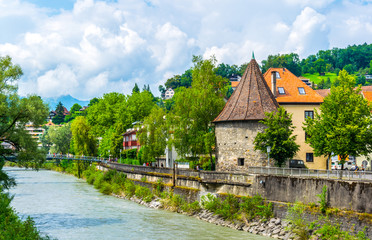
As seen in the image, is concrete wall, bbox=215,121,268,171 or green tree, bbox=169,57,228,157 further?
green tree, bbox=169,57,228,157

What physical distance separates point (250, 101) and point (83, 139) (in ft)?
159

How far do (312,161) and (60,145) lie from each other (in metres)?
75.2

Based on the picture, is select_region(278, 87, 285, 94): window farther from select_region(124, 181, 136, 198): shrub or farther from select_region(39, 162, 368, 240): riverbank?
select_region(124, 181, 136, 198): shrub

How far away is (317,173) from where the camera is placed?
2283 cm

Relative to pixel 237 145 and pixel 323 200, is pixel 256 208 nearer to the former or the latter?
pixel 323 200

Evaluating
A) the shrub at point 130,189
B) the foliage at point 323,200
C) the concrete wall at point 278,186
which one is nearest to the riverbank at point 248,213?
A: the foliage at point 323,200

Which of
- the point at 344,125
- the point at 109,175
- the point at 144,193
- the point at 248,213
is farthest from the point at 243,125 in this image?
the point at 109,175

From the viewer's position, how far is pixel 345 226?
1969 centimetres

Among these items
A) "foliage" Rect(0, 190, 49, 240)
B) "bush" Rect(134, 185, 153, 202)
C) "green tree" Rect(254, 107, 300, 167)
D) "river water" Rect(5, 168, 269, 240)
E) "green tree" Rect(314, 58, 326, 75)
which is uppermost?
"green tree" Rect(314, 58, 326, 75)

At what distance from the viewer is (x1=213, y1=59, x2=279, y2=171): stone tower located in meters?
32.2

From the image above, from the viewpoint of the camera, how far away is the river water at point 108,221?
2472 centimetres

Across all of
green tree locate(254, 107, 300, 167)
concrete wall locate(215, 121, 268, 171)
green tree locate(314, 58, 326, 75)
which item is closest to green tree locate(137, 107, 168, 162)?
concrete wall locate(215, 121, 268, 171)

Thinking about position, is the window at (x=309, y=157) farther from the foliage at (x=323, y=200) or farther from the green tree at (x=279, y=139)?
the foliage at (x=323, y=200)

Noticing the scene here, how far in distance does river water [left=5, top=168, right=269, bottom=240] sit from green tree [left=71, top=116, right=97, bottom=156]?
33.8 metres
